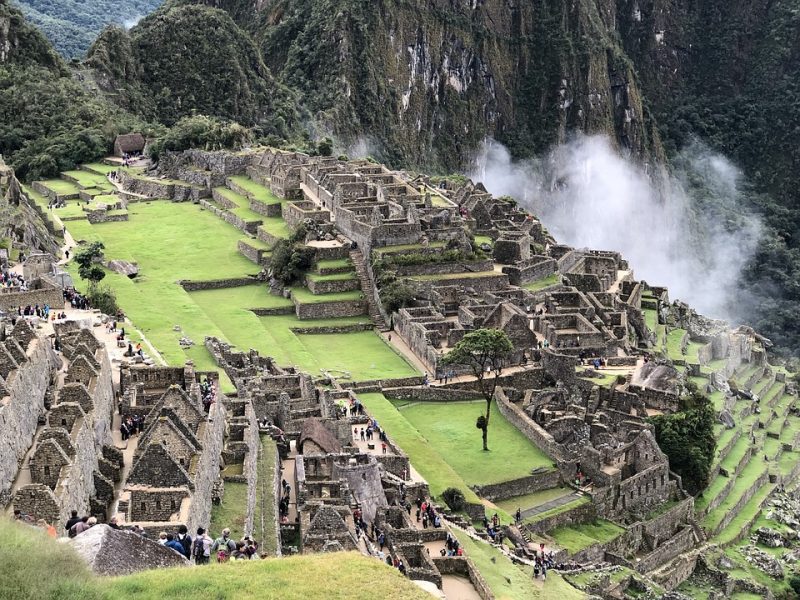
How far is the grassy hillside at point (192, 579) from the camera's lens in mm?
15523

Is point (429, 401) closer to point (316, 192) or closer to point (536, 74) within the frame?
point (316, 192)

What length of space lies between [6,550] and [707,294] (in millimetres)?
114433

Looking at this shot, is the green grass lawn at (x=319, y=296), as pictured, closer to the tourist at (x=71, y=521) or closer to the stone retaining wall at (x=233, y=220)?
the stone retaining wall at (x=233, y=220)

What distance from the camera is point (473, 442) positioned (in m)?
44.0

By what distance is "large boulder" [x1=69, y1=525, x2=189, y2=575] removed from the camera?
1742 cm

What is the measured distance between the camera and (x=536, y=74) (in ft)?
624

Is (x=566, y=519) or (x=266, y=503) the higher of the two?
(x=266, y=503)

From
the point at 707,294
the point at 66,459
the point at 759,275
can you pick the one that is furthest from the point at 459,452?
the point at 759,275

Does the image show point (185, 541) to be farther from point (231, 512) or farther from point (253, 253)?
point (253, 253)

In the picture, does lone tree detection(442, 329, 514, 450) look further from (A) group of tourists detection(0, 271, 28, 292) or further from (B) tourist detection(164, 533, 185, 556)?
(B) tourist detection(164, 533, 185, 556)

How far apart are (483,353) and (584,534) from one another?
9.38 metres

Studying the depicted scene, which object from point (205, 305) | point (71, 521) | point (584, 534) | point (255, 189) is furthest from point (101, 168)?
point (71, 521)

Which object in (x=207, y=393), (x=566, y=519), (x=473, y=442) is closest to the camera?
(x=207, y=393)

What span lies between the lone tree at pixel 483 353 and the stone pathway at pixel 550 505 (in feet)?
16.2
